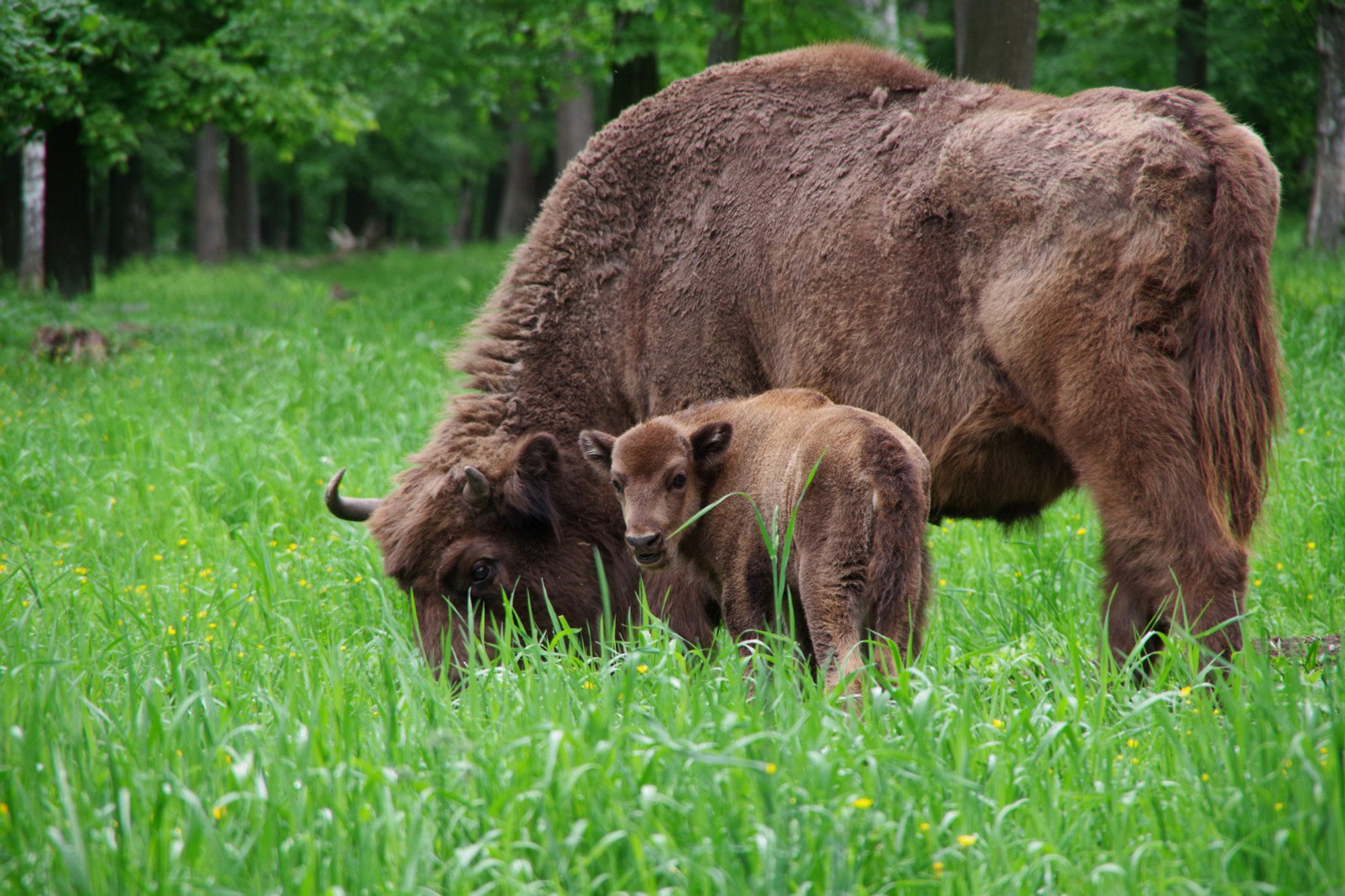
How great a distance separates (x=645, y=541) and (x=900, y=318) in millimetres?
1330

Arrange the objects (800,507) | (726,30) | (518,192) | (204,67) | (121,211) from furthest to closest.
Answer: (121,211) < (518,192) < (204,67) < (726,30) < (800,507)

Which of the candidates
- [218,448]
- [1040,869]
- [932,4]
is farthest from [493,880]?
[932,4]

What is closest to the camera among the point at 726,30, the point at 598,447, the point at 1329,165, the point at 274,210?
the point at 598,447

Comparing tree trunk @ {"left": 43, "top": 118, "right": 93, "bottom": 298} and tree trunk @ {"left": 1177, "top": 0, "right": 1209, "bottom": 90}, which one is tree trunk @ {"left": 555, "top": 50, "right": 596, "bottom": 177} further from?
tree trunk @ {"left": 1177, "top": 0, "right": 1209, "bottom": 90}

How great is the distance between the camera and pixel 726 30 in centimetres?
1079

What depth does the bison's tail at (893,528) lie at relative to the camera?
3025mm

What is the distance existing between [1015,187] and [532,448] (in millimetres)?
2092

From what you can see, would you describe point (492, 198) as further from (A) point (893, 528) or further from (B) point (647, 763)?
(B) point (647, 763)

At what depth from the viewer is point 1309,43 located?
14023 mm

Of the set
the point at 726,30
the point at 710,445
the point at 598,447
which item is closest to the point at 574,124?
the point at 726,30

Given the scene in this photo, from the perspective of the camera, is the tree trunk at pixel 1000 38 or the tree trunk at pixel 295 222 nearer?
the tree trunk at pixel 1000 38

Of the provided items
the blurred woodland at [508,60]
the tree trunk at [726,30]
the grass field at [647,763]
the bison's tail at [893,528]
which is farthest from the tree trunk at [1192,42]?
the bison's tail at [893,528]

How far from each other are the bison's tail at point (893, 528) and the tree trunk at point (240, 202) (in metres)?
28.4

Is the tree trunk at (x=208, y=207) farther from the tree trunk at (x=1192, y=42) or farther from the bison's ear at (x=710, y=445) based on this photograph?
the bison's ear at (x=710, y=445)
